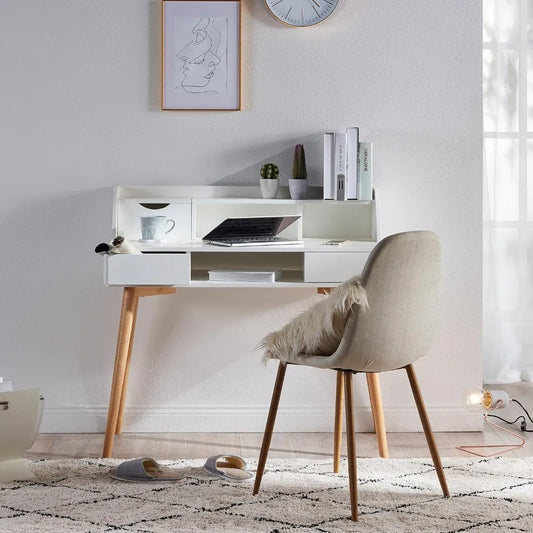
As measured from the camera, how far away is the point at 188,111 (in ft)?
10.6

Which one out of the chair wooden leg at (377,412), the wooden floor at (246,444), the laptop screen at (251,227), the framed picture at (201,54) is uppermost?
the framed picture at (201,54)

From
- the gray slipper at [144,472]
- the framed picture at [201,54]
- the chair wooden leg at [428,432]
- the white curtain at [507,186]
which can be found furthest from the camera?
the white curtain at [507,186]

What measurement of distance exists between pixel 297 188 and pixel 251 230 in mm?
290

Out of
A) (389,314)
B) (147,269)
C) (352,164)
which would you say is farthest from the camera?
(352,164)

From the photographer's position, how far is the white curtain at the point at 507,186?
411 centimetres

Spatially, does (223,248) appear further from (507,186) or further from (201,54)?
(507,186)

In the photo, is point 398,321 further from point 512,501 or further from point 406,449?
point 406,449

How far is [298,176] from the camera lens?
10.2 feet

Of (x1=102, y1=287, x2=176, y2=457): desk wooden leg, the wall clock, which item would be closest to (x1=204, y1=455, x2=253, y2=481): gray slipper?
(x1=102, y1=287, x2=176, y2=457): desk wooden leg

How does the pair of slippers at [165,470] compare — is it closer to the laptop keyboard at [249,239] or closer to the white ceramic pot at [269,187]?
the laptop keyboard at [249,239]

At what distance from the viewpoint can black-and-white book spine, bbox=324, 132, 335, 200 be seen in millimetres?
3057

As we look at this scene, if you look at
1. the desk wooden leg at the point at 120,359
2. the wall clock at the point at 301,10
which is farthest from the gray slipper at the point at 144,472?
the wall clock at the point at 301,10

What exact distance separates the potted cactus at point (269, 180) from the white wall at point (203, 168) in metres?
0.12

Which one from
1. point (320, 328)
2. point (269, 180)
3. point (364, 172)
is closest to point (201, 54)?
point (269, 180)
